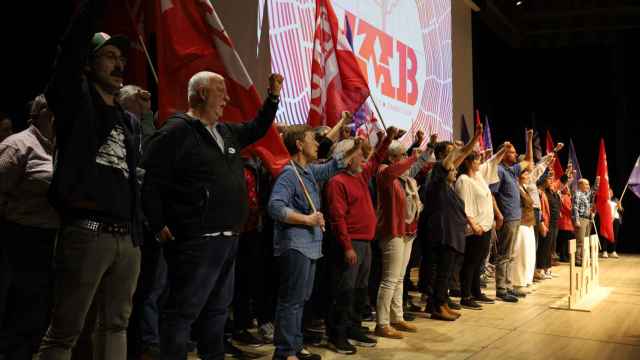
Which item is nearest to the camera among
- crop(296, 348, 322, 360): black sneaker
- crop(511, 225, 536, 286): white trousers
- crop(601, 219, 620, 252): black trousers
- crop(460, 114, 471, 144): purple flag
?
crop(296, 348, 322, 360): black sneaker

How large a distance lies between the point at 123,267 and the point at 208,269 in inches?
14.7

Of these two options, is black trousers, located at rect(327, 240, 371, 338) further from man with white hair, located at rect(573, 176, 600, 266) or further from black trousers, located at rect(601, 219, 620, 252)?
black trousers, located at rect(601, 219, 620, 252)

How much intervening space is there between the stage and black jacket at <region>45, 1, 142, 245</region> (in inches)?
84.6

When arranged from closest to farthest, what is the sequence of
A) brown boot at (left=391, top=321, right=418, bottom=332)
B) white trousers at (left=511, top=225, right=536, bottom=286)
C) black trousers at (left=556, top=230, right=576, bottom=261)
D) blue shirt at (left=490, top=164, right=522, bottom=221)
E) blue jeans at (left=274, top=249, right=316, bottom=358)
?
blue jeans at (left=274, top=249, right=316, bottom=358) < brown boot at (left=391, top=321, right=418, bottom=332) < blue shirt at (left=490, top=164, right=522, bottom=221) < white trousers at (left=511, top=225, right=536, bottom=286) < black trousers at (left=556, top=230, right=576, bottom=261)

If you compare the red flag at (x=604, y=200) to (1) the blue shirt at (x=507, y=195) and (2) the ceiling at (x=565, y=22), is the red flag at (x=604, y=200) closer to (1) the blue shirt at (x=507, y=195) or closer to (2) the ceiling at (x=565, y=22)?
(2) the ceiling at (x=565, y=22)

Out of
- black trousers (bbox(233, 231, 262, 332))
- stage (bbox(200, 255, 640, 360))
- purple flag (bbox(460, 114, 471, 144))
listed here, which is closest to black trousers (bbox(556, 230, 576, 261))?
purple flag (bbox(460, 114, 471, 144))

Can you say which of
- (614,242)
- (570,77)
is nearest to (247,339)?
(614,242)

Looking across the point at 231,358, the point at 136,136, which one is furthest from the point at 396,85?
the point at 136,136

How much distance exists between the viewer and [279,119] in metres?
5.26

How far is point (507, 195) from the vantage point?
6.51 meters

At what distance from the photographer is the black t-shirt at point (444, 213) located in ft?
17.6

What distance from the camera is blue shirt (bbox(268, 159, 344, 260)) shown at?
3.57 m

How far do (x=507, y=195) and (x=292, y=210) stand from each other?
366 cm

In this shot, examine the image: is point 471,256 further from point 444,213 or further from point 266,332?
point 266,332
